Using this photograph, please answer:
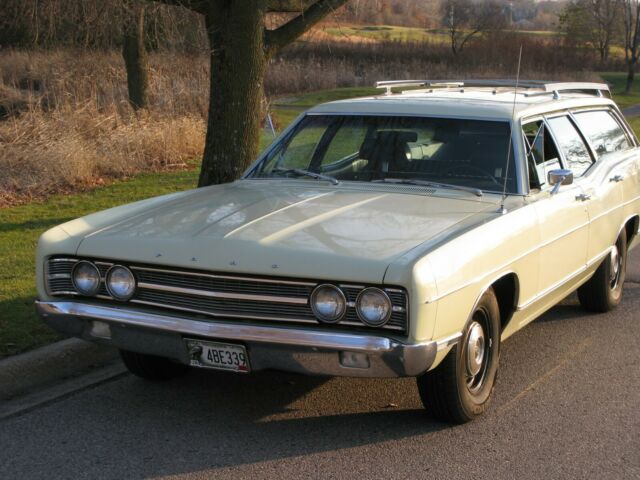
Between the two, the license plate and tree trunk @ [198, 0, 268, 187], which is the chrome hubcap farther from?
tree trunk @ [198, 0, 268, 187]

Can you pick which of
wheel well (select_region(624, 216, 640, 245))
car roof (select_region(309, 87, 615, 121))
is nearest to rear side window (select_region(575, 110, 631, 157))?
car roof (select_region(309, 87, 615, 121))

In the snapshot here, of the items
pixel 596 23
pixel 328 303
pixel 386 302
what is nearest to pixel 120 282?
pixel 328 303

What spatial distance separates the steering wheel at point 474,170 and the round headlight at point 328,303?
1.72m

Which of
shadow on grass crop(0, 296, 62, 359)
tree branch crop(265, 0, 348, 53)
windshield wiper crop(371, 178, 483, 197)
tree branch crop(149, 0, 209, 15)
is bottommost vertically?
shadow on grass crop(0, 296, 62, 359)

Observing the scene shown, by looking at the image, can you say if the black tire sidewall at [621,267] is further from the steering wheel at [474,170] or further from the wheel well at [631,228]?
the steering wheel at [474,170]

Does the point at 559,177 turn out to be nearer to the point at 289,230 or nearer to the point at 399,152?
the point at 399,152

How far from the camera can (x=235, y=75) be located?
900 cm

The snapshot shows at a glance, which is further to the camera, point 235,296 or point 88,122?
point 88,122

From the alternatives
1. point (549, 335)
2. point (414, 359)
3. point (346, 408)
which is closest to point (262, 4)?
point (549, 335)

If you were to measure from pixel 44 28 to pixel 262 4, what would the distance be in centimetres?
628

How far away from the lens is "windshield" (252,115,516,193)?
5.50 meters

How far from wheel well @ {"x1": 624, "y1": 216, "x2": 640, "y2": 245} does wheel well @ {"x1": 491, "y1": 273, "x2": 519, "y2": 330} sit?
2636 millimetres

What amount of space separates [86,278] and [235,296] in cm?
87

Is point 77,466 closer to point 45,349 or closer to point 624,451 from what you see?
point 45,349
